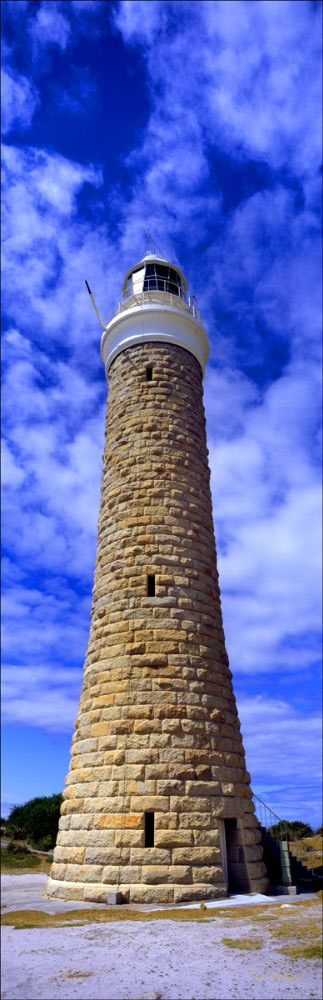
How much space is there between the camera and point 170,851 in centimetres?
759

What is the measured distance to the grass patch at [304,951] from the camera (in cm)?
477

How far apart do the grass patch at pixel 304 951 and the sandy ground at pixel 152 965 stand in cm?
8

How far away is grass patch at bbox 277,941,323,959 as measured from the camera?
4.77 meters

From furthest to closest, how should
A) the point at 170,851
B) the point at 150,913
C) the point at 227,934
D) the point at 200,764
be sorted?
the point at 200,764 → the point at 170,851 → the point at 150,913 → the point at 227,934

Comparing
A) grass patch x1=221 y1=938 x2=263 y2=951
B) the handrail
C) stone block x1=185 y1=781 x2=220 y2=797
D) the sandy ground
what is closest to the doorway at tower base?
stone block x1=185 y1=781 x2=220 y2=797

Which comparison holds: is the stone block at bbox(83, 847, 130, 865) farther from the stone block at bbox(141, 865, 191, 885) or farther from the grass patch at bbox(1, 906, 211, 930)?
the grass patch at bbox(1, 906, 211, 930)

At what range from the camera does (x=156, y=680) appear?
342 inches

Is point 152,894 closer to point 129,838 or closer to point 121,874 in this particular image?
point 121,874

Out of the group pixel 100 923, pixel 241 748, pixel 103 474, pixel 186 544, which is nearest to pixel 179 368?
pixel 103 474

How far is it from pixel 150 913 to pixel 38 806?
13737mm

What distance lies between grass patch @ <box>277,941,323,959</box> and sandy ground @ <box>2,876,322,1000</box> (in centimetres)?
8

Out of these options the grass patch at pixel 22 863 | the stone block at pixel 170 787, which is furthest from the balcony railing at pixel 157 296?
the grass patch at pixel 22 863

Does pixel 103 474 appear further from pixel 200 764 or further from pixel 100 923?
pixel 100 923

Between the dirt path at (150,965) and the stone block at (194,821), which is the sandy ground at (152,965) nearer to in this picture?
the dirt path at (150,965)
